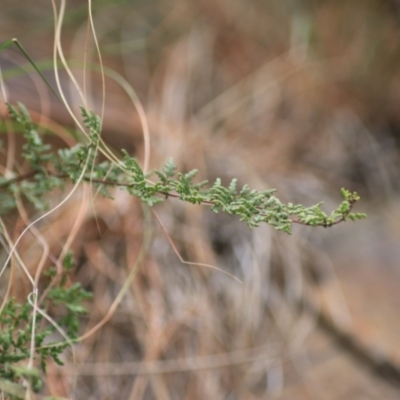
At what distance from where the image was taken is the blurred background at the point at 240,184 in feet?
3.27

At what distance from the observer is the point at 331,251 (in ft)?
4.41

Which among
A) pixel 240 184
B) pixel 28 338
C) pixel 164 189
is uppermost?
pixel 240 184

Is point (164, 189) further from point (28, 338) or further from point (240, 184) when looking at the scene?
point (240, 184)

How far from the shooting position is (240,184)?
1.35 meters

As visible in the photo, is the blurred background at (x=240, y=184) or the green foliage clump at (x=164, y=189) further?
the blurred background at (x=240, y=184)

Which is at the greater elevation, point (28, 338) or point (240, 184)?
point (240, 184)

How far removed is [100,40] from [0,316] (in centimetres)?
118

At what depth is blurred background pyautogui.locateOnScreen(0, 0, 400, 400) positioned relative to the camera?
996mm

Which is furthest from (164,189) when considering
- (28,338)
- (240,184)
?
(240,184)

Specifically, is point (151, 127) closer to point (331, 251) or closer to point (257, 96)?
point (257, 96)

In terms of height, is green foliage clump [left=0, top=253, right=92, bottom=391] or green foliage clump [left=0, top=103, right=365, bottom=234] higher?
Answer: green foliage clump [left=0, top=103, right=365, bottom=234]

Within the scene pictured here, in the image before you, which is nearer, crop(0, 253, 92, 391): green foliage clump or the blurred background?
crop(0, 253, 92, 391): green foliage clump

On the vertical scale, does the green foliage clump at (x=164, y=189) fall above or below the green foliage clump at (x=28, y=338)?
above

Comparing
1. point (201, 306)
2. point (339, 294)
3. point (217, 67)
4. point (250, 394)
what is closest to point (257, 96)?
point (217, 67)
